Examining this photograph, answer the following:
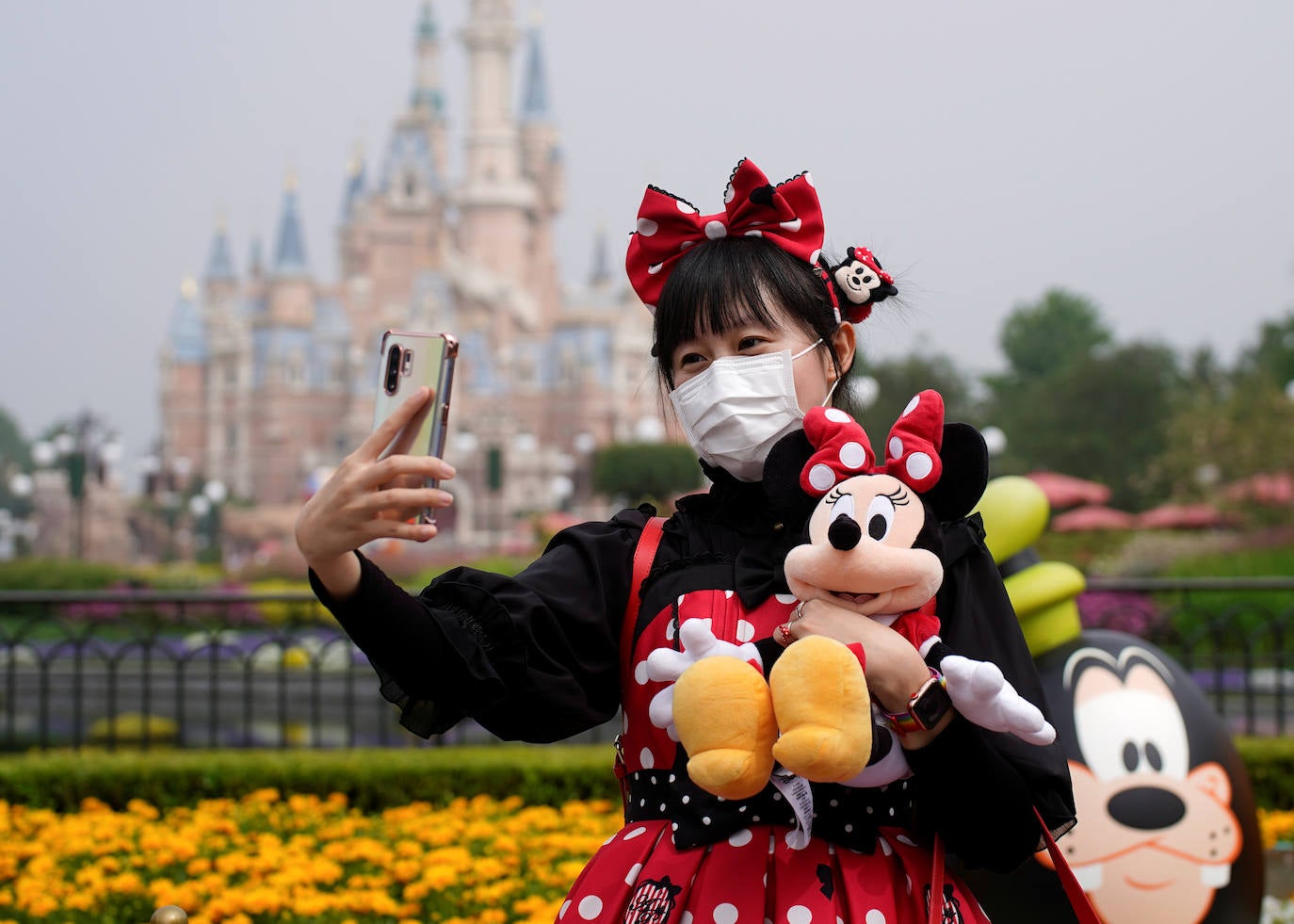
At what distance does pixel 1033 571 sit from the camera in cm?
347

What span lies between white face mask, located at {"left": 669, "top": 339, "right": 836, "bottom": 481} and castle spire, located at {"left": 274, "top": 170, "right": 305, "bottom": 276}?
69.8 meters

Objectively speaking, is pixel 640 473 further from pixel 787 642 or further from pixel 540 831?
pixel 787 642

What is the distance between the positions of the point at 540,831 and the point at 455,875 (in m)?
0.91

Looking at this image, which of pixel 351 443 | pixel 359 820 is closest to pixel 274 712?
pixel 359 820

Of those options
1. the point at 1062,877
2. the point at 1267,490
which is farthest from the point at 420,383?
the point at 1267,490

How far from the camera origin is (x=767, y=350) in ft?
6.34

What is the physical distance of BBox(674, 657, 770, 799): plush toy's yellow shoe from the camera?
1533 mm

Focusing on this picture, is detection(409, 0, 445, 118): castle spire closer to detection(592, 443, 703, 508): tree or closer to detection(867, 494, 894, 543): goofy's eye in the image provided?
detection(592, 443, 703, 508): tree

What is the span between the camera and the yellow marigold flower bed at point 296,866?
12.3 feet

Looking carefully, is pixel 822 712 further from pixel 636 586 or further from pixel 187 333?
pixel 187 333

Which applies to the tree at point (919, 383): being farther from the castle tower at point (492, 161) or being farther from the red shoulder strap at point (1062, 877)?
the red shoulder strap at point (1062, 877)

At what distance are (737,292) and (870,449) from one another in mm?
325

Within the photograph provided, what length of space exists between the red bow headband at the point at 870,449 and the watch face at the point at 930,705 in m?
0.26

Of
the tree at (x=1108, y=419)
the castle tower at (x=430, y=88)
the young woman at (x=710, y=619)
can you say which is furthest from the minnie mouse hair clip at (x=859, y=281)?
the castle tower at (x=430, y=88)
